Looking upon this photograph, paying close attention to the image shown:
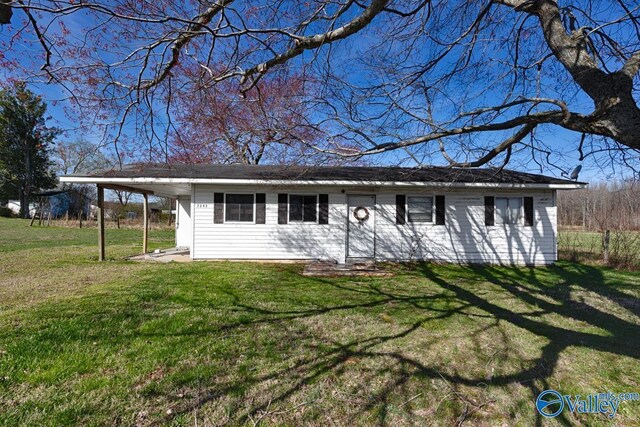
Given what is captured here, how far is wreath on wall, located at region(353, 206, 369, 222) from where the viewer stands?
30.6 feet

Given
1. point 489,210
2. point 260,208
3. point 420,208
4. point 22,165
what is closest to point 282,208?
point 260,208

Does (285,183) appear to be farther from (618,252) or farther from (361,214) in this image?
(618,252)

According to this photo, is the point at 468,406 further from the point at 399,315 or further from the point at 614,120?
the point at 614,120

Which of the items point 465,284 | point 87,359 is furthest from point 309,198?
point 87,359

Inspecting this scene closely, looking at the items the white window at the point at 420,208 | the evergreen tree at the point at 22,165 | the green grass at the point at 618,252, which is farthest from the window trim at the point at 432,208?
the evergreen tree at the point at 22,165

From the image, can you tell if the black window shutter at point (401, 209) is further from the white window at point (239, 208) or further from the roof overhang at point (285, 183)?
the white window at point (239, 208)

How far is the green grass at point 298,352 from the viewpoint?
2248 millimetres

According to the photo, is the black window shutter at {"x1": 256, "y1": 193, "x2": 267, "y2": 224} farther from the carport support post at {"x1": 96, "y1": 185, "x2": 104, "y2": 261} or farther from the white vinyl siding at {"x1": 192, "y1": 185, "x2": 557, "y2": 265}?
the carport support post at {"x1": 96, "y1": 185, "x2": 104, "y2": 261}

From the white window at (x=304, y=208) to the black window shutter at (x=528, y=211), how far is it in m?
6.59

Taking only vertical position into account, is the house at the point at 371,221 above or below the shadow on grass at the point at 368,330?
above

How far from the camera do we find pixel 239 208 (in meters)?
9.12

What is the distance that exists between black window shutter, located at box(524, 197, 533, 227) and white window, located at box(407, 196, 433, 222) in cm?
293

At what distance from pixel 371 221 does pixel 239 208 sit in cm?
416

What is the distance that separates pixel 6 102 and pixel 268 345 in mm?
28763
